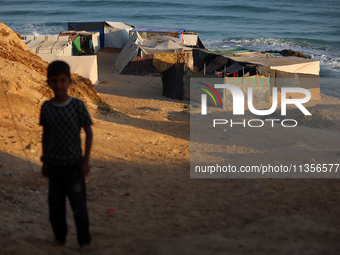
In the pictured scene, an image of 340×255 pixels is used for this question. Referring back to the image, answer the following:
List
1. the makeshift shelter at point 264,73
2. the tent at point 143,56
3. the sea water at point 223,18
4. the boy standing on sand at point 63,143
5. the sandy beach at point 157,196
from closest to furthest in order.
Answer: the boy standing on sand at point 63,143 → the sandy beach at point 157,196 → the makeshift shelter at point 264,73 → the tent at point 143,56 → the sea water at point 223,18

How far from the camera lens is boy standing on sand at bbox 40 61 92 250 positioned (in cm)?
355

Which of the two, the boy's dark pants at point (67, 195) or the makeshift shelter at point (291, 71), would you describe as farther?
the makeshift shelter at point (291, 71)

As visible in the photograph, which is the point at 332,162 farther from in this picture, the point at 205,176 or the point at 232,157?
the point at 205,176

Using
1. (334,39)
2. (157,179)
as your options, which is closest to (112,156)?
(157,179)

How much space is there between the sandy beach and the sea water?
74.4ft

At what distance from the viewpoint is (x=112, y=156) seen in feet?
25.4

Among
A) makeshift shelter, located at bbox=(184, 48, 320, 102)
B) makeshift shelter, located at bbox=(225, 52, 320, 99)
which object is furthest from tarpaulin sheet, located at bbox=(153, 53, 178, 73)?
makeshift shelter, located at bbox=(225, 52, 320, 99)

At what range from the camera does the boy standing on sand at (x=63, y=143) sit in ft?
11.6

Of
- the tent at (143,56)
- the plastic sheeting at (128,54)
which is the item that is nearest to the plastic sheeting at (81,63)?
the tent at (143,56)

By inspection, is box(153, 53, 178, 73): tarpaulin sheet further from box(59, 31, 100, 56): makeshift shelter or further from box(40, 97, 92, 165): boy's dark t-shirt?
box(40, 97, 92, 165): boy's dark t-shirt

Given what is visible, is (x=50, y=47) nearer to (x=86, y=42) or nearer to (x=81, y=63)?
(x=81, y=63)

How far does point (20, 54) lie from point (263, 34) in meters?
39.3

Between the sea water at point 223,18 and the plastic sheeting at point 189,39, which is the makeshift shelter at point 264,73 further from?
the sea water at point 223,18

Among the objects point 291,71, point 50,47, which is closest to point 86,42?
point 50,47
